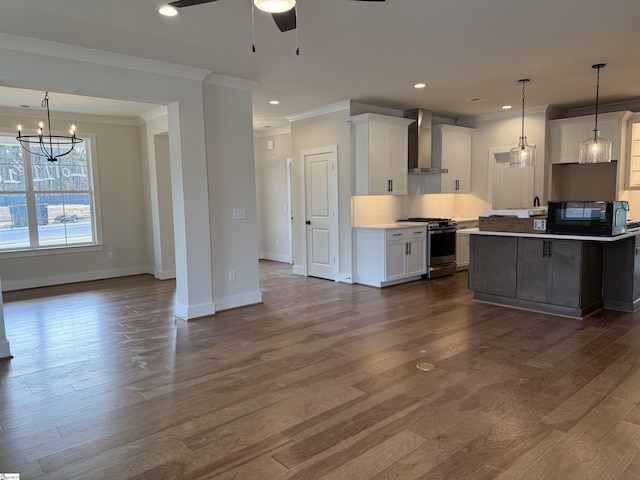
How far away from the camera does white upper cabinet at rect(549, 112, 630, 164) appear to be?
20.6 feet

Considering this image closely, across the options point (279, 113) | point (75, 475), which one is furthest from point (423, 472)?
point (279, 113)

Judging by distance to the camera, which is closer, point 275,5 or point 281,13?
point 275,5

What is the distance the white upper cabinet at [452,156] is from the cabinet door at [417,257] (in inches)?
48.0

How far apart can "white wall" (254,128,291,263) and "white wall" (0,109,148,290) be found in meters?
2.55

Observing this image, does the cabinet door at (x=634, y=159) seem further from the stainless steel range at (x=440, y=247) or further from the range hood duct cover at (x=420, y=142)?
the range hood duct cover at (x=420, y=142)

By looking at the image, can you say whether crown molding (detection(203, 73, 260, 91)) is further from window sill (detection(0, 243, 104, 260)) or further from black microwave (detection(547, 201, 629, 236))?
window sill (detection(0, 243, 104, 260))

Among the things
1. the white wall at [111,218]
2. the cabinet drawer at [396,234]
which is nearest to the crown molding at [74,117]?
the white wall at [111,218]

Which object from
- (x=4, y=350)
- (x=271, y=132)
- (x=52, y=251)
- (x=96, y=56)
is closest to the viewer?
(x=4, y=350)

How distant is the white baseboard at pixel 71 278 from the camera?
656 centimetres

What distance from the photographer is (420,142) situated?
22.4 ft

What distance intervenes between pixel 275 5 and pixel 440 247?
5227mm

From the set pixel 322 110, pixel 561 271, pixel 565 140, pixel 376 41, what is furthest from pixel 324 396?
pixel 565 140

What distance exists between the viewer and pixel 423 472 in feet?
6.85

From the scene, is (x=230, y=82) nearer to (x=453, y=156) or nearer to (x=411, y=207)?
(x=411, y=207)
